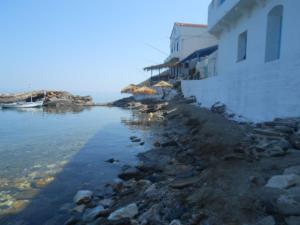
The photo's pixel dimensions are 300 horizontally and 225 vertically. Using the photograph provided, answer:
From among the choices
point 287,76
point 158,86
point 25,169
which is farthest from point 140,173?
point 158,86

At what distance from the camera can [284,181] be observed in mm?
4605

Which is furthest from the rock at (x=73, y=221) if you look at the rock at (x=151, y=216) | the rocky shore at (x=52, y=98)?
the rocky shore at (x=52, y=98)

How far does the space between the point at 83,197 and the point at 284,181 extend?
473 centimetres

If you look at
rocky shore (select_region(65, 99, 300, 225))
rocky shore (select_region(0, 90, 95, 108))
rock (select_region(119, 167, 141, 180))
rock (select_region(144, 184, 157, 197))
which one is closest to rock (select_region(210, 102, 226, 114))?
rocky shore (select_region(65, 99, 300, 225))

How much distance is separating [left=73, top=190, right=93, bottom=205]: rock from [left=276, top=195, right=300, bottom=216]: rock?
4635 millimetres

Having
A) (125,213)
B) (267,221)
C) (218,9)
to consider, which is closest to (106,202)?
(125,213)

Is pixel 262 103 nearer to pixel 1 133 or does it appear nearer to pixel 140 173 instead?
pixel 140 173

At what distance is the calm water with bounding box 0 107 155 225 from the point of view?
676cm

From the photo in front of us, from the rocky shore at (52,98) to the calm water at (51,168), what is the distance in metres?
27.6

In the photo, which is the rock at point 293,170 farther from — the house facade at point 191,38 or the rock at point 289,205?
the house facade at point 191,38

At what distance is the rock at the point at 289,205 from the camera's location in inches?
147

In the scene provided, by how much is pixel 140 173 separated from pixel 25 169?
460cm

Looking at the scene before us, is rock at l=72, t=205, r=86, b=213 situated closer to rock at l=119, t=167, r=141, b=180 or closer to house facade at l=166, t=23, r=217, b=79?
rock at l=119, t=167, r=141, b=180

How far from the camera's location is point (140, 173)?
8844 mm
